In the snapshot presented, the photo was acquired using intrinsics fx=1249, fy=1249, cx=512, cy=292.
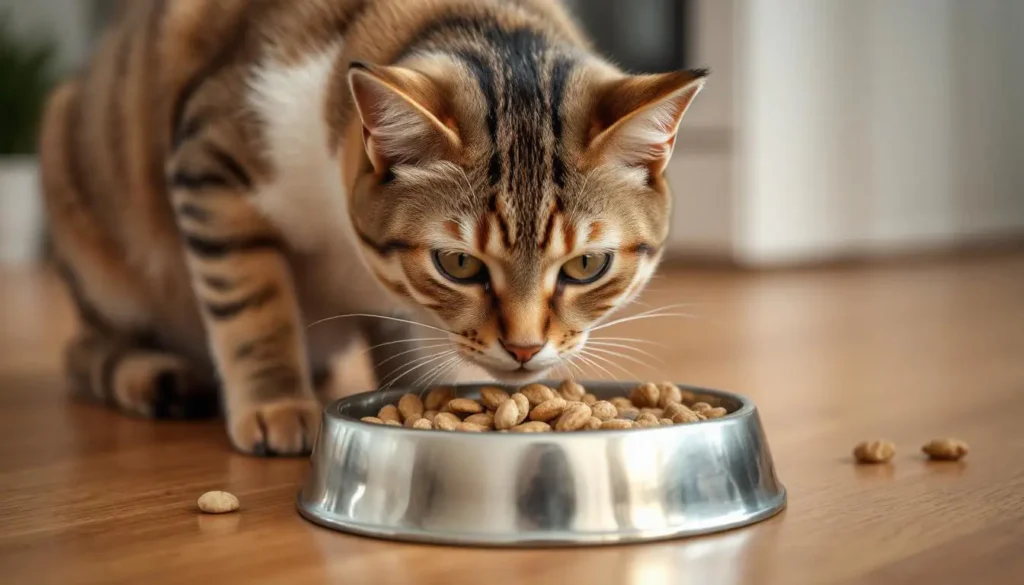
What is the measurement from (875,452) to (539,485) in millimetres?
525

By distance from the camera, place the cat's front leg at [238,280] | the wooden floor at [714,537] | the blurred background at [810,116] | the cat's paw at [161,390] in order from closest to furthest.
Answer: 1. the wooden floor at [714,537]
2. the cat's front leg at [238,280]
3. the cat's paw at [161,390]
4. the blurred background at [810,116]

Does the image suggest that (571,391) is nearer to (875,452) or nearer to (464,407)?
(464,407)

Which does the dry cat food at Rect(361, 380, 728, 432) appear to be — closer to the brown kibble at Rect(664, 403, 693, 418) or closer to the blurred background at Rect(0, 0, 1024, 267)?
the brown kibble at Rect(664, 403, 693, 418)

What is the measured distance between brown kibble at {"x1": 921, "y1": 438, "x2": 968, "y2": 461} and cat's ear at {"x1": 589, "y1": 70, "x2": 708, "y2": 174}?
0.47 meters

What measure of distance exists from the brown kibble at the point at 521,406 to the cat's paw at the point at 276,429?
1.24ft

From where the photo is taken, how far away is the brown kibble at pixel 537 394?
1222mm

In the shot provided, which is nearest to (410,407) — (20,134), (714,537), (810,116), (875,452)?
(714,537)

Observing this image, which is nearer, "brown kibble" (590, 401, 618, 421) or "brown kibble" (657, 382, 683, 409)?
"brown kibble" (590, 401, 618, 421)

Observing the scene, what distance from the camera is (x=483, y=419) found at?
1.20 m

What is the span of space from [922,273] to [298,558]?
3479mm

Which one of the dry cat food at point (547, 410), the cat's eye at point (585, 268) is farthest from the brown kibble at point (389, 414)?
the cat's eye at point (585, 268)

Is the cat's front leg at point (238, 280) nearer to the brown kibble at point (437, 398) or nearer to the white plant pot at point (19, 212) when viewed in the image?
the brown kibble at point (437, 398)

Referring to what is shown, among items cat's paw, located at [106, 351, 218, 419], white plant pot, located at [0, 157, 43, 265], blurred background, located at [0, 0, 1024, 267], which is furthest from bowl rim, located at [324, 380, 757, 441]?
white plant pot, located at [0, 157, 43, 265]

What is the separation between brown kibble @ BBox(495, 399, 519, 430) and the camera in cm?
116
